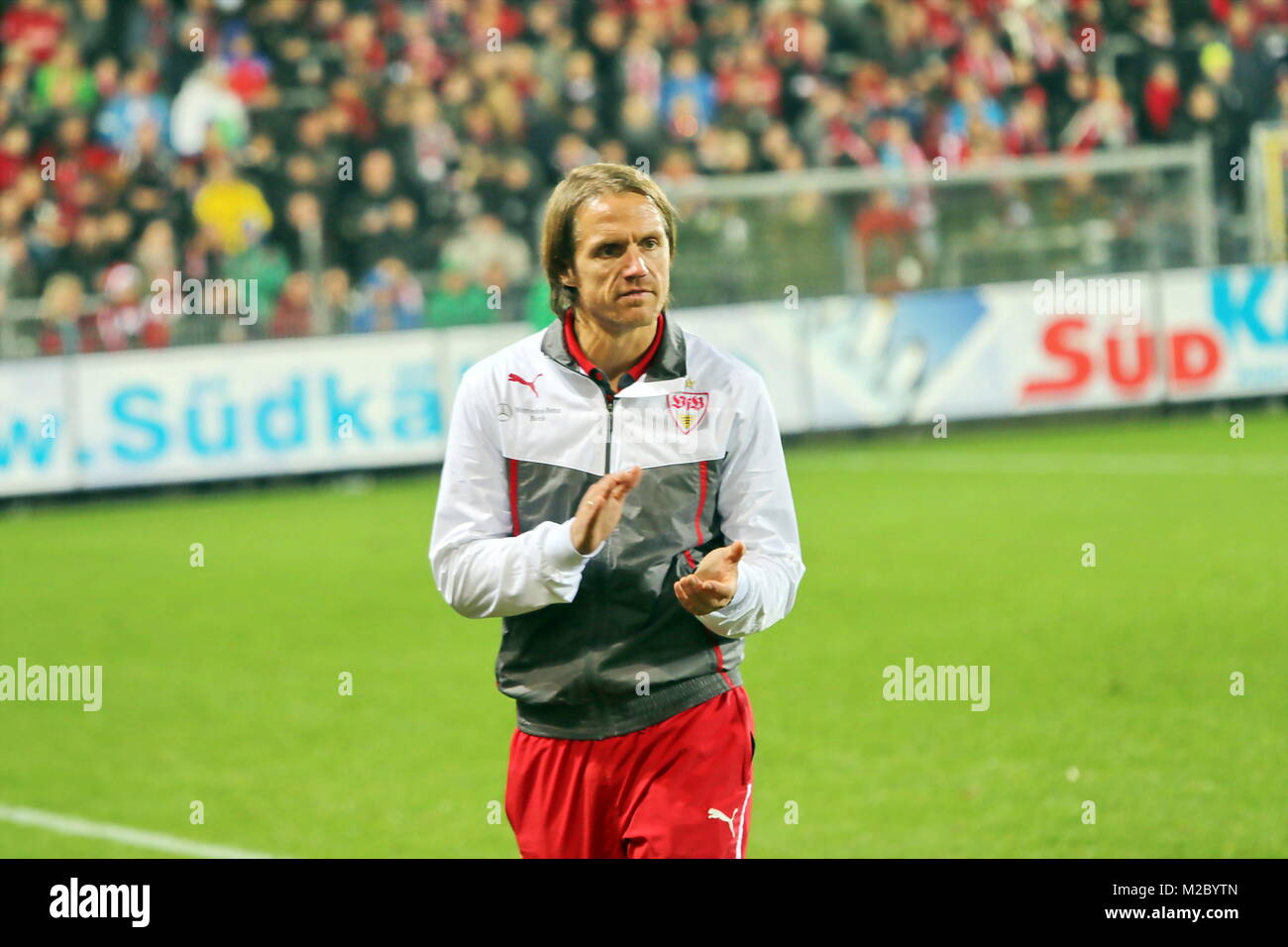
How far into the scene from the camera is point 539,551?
147 inches

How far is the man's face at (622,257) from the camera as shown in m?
3.83

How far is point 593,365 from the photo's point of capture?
13.1 feet

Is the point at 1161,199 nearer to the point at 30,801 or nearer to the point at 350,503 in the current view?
the point at 350,503

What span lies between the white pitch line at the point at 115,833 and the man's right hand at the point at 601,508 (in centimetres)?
346

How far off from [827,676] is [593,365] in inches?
214

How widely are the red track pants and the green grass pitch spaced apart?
258 cm

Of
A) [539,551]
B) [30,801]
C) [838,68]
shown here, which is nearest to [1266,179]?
[838,68]

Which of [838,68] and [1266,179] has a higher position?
[838,68]

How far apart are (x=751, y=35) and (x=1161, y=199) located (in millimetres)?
5339
